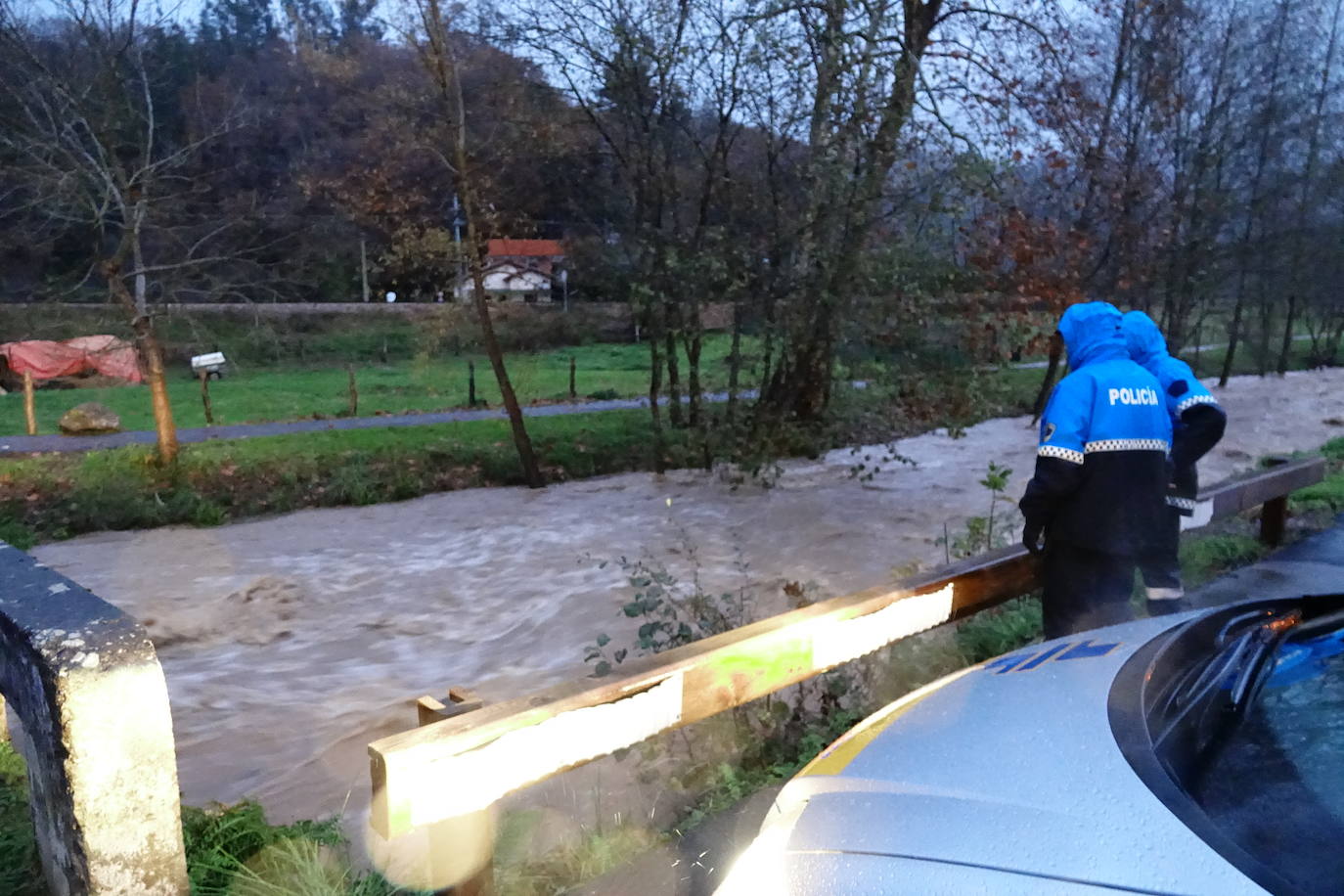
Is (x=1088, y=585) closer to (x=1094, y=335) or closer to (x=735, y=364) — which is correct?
(x=1094, y=335)

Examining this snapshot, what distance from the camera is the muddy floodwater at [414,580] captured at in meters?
7.24

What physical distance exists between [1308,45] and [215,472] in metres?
29.6

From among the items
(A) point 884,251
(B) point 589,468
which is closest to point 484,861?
(A) point 884,251

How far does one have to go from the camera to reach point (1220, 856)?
70.7 inches

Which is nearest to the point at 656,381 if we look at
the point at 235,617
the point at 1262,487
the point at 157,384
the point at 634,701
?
the point at 157,384

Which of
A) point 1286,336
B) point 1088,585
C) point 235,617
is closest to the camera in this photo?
point 1088,585

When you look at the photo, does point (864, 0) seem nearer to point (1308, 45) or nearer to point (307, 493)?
point (307, 493)

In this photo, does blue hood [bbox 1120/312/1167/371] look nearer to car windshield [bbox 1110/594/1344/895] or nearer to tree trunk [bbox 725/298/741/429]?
car windshield [bbox 1110/594/1344/895]

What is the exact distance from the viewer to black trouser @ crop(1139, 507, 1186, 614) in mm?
4535

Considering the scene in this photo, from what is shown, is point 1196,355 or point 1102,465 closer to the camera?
point 1102,465

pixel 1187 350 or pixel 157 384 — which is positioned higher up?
pixel 1187 350

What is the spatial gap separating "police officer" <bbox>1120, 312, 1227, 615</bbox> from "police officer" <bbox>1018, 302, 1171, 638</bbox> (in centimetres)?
19

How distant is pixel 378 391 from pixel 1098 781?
26186 millimetres

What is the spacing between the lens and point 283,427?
1847 centimetres
